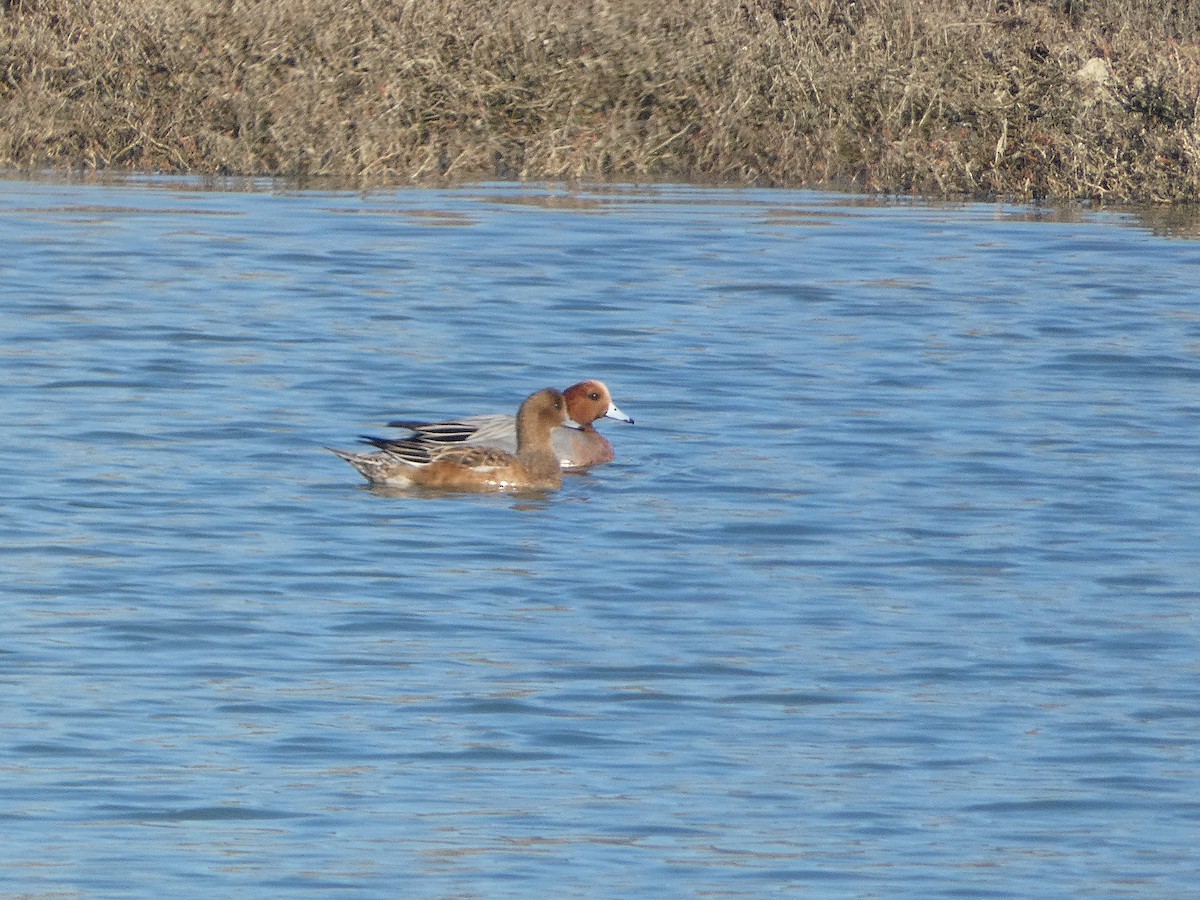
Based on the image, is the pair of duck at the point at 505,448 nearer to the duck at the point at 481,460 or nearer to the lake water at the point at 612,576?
the duck at the point at 481,460

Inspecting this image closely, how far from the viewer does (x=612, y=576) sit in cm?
916

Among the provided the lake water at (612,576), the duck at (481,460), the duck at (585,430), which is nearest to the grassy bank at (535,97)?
the lake water at (612,576)

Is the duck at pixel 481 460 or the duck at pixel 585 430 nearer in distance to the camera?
the duck at pixel 481 460

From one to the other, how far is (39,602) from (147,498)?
1.93 metres

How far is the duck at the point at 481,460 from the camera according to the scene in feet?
35.9

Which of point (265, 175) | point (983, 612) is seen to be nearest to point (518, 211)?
point (265, 175)

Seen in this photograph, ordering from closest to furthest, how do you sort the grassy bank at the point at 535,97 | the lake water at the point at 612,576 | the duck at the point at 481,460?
the lake water at the point at 612,576 < the duck at the point at 481,460 < the grassy bank at the point at 535,97

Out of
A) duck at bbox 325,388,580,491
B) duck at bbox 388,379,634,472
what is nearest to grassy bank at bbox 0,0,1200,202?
duck at bbox 388,379,634,472

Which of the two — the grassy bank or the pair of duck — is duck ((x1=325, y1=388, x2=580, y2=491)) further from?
the grassy bank

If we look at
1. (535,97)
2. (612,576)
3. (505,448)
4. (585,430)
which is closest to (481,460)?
(505,448)

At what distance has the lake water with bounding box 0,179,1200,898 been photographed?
6.19 metres

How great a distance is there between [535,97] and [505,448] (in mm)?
9949

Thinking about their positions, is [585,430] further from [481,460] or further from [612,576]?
[612,576]

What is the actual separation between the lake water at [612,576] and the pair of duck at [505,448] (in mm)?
153
